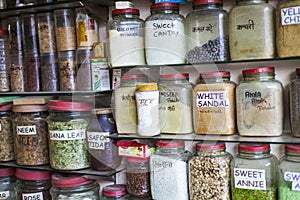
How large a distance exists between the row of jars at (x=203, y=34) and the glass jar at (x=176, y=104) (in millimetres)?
83

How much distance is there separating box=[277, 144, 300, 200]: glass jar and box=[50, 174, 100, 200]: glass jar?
76 cm

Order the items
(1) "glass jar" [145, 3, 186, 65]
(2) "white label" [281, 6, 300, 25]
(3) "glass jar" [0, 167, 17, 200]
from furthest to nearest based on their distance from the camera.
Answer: (3) "glass jar" [0, 167, 17, 200], (1) "glass jar" [145, 3, 186, 65], (2) "white label" [281, 6, 300, 25]

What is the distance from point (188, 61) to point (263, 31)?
11.2 inches

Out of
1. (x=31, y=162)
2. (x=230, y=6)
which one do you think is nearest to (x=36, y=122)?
(x=31, y=162)

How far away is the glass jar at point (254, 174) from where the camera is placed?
125cm

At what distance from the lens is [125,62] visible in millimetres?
1451

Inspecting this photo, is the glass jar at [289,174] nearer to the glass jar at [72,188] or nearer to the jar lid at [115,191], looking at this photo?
the jar lid at [115,191]

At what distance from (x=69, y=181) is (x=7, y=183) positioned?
1.35ft

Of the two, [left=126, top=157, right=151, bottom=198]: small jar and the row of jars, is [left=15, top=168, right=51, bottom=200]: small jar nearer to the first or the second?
[left=126, top=157, right=151, bottom=198]: small jar

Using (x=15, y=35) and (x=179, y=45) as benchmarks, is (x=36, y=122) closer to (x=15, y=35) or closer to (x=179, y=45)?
(x=15, y=35)

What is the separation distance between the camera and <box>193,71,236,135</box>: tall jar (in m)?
1.31

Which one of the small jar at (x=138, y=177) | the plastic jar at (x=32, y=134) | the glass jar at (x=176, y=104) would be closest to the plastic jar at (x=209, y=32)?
the glass jar at (x=176, y=104)

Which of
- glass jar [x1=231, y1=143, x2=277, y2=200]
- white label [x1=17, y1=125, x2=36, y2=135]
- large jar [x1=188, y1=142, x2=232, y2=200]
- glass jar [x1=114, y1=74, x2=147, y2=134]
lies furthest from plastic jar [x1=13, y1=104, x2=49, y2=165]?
glass jar [x1=231, y1=143, x2=277, y2=200]

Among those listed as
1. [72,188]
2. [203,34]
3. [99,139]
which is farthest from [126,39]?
[72,188]
